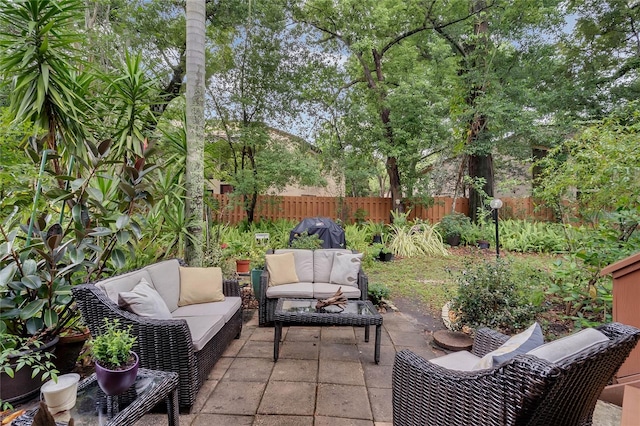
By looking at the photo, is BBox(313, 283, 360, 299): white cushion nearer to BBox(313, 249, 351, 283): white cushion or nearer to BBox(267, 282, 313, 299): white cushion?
BBox(267, 282, 313, 299): white cushion

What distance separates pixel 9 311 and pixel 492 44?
Result: 32.6ft

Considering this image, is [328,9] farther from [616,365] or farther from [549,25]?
[616,365]

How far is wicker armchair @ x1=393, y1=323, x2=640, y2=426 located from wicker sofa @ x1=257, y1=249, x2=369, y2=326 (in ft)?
5.99

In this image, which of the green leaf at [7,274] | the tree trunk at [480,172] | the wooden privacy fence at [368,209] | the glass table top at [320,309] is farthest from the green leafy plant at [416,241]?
the green leaf at [7,274]

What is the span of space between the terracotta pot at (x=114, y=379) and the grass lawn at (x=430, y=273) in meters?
2.87

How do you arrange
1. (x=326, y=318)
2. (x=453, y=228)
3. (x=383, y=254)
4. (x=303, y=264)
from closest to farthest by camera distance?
(x=326, y=318), (x=303, y=264), (x=383, y=254), (x=453, y=228)

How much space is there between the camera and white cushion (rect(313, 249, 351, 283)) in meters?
3.76

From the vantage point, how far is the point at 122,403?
1.47 metres

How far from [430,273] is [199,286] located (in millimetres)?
4388

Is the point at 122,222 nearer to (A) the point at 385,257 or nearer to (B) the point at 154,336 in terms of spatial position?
(B) the point at 154,336

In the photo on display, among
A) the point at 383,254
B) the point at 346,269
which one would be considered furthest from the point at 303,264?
the point at 383,254

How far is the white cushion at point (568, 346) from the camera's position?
109 cm

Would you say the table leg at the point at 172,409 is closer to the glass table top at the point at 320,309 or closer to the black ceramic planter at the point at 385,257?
the glass table top at the point at 320,309

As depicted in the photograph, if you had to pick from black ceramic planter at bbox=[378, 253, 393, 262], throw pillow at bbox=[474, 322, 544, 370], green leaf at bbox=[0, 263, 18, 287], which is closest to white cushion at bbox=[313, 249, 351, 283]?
throw pillow at bbox=[474, 322, 544, 370]
